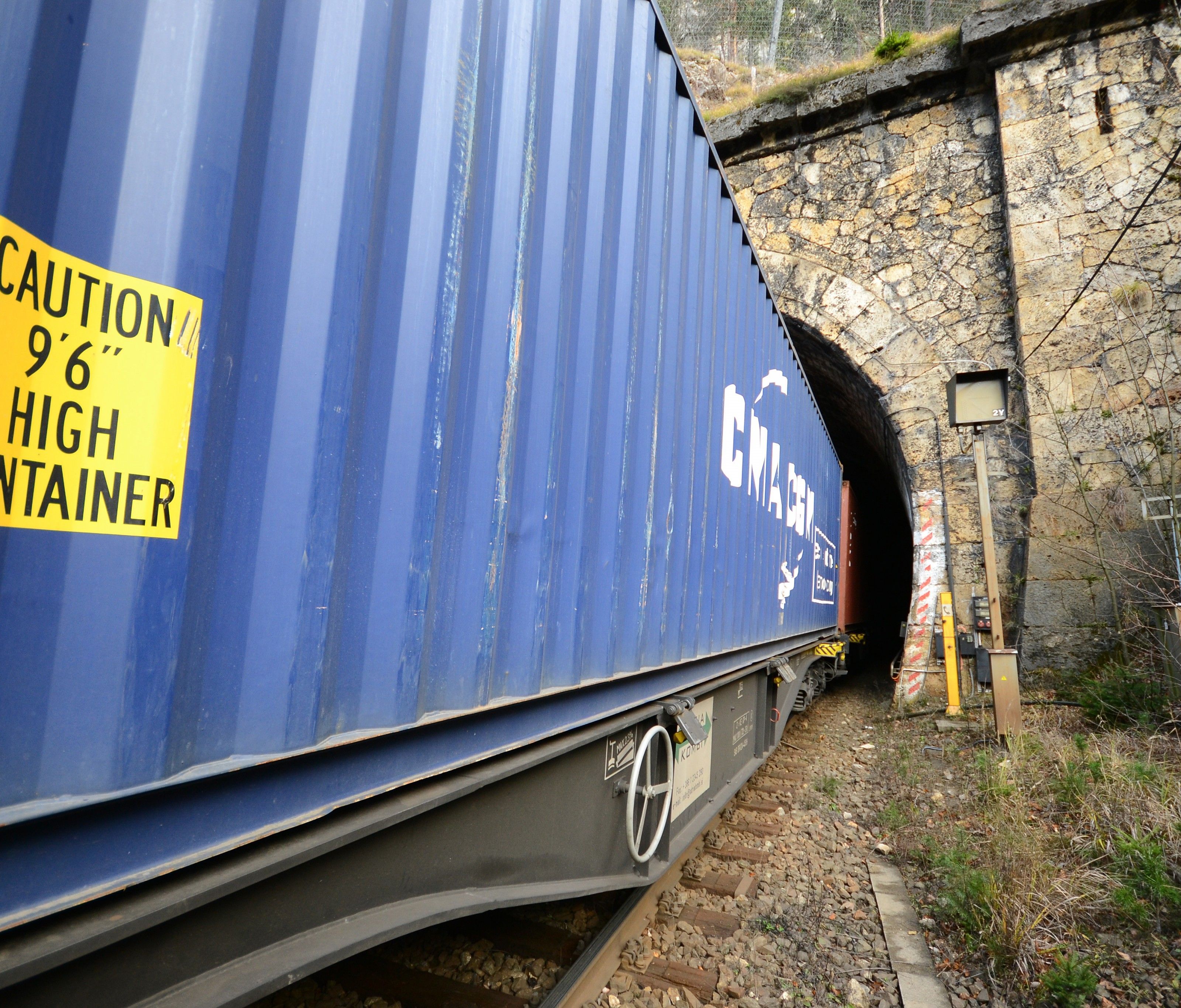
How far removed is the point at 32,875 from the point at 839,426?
14831mm

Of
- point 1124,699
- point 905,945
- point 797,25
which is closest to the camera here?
point 905,945

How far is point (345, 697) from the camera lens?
1.20 metres

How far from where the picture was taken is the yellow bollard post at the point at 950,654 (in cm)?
813

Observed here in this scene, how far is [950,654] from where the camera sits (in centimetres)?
834

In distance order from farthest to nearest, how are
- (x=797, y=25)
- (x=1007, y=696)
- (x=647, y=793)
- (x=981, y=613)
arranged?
(x=797, y=25) → (x=981, y=613) → (x=1007, y=696) → (x=647, y=793)

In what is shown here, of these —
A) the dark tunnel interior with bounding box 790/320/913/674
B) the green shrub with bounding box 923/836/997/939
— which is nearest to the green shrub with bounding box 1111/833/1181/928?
the green shrub with bounding box 923/836/997/939

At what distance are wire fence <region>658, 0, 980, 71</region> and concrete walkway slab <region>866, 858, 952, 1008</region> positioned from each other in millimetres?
12526

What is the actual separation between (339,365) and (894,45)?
11.9 meters

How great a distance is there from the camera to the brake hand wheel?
7.39 feet

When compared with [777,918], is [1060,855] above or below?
above

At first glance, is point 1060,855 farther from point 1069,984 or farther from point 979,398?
point 979,398

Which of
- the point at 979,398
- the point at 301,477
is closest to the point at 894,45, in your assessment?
the point at 979,398

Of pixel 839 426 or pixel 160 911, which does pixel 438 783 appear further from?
pixel 839 426

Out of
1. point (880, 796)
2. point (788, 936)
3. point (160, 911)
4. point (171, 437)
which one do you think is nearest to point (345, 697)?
point (160, 911)
